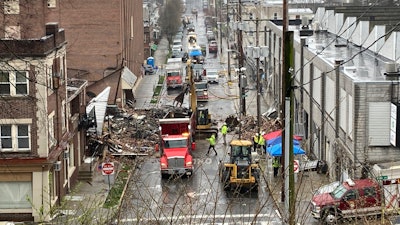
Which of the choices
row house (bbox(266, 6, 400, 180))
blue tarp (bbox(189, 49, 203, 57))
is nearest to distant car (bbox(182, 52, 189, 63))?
blue tarp (bbox(189, 49, 203, 57))

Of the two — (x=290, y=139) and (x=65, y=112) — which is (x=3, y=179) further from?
(x=290, y=139)

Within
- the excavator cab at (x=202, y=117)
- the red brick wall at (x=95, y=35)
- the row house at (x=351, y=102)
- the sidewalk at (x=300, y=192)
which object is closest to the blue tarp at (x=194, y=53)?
the red brick wall at (x=95, y=35)

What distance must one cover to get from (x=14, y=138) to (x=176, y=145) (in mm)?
7853

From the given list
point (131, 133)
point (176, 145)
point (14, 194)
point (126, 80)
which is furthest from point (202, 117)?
point (14, 194)

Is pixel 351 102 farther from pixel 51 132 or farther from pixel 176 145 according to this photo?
pixel 51 132

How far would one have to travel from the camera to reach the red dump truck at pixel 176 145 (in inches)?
1166

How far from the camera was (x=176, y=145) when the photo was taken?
31156 millimetres

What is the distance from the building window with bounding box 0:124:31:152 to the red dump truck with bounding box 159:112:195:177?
5314mm

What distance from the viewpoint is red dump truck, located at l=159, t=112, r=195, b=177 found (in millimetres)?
29609

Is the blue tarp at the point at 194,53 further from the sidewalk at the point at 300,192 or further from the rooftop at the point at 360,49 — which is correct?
the sidewalk at the point at 300,192

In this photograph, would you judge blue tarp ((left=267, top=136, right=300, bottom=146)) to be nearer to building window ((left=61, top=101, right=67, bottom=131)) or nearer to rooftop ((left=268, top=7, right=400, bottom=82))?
rooftop ((left=268, top=7, right=400, bottom=82))

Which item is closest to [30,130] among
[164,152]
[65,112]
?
[65,112]

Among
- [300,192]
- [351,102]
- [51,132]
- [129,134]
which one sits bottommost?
[129,134]

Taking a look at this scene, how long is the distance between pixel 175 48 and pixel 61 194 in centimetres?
6168
